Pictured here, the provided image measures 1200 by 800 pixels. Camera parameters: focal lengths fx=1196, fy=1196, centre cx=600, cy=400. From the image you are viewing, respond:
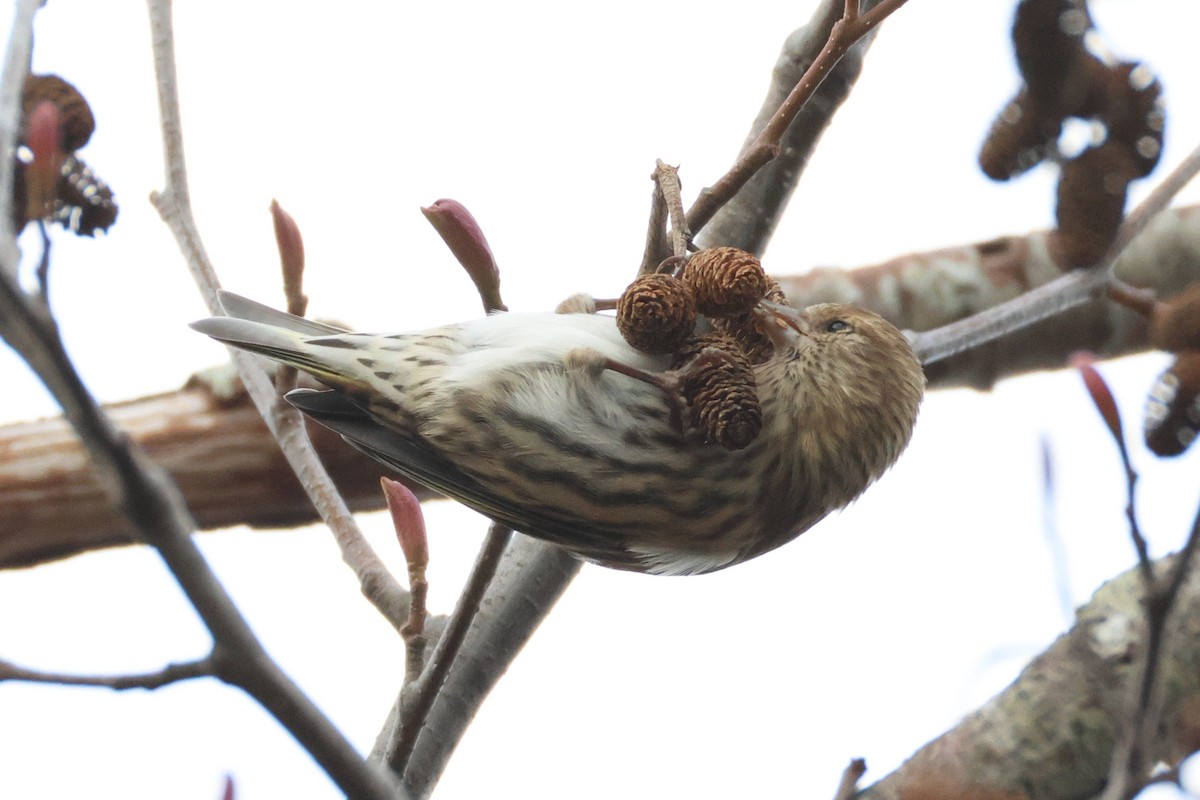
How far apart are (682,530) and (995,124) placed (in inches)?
29.2

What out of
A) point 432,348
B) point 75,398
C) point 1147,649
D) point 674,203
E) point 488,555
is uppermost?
point 432,348

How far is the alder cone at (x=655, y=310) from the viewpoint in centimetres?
155

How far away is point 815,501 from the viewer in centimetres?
173

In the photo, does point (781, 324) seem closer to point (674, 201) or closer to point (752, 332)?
point (752, 332)

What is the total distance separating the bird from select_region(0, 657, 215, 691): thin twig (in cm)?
84

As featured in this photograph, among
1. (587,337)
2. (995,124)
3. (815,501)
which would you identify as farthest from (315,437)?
(995,124)

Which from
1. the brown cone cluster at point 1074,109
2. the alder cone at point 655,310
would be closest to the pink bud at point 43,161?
the alder cone at point 655,310

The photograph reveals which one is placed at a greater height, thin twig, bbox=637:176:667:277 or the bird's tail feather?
the bird's tail feather

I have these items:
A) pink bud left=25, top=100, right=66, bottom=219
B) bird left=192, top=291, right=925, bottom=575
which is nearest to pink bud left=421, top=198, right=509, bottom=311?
bird left=192, top=291, right=925, bottom=575

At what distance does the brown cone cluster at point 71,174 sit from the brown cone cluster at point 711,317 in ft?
2.22

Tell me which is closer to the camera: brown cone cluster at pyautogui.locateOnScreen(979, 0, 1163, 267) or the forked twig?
brown cone cluster at pyautogui.locateOnScreen(979, 0, 1163, 267)

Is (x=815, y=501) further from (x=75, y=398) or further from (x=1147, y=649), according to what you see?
(x=75, y=398)

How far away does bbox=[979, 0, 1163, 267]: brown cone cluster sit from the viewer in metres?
1.63

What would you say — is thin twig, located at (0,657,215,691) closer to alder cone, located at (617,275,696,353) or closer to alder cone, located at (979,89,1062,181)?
alder cone, located at (617,275,696,353)
